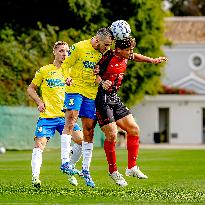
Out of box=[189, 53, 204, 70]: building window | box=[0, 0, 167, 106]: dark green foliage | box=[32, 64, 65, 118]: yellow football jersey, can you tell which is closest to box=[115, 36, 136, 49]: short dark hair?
box=[32, 64, 65, 118]: yellow football jersey

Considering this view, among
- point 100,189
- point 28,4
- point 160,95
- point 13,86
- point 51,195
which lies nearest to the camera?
point 51,195

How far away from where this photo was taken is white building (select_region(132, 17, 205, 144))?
69562 mm

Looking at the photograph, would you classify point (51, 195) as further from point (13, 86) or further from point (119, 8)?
point (119, 8)

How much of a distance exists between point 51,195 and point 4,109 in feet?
85.8

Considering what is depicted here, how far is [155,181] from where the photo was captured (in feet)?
50.7

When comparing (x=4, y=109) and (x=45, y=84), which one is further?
(x=4, y=109)

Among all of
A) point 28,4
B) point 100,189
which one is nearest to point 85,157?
point 100,189

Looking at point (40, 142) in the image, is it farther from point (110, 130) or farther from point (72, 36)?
point (72, 36)

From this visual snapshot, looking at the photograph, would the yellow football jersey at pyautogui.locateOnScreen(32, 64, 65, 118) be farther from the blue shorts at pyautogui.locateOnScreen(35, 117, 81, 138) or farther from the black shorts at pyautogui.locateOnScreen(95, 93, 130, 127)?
the black shorts at pyautogui.locateOnScreen(95, 93, 130, 127)

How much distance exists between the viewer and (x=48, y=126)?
14.3m

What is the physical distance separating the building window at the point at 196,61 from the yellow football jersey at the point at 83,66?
60.5 metres

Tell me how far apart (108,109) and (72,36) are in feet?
114

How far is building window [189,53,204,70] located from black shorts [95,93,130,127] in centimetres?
6083

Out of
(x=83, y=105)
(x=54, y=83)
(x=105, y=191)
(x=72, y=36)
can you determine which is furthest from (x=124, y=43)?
(x=72, y=36)
